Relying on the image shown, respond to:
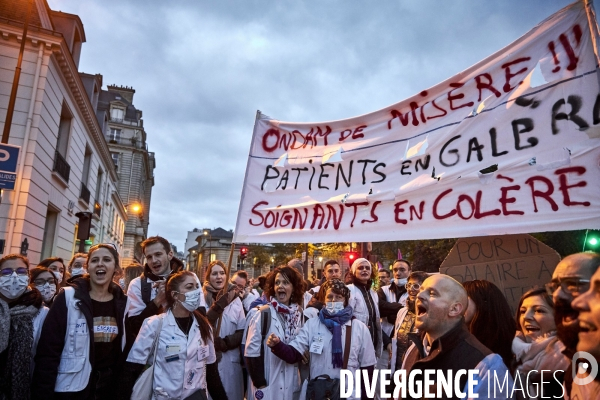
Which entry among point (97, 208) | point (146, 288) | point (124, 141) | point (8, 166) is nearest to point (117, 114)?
point (124, 141)

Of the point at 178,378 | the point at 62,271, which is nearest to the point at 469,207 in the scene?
the point at 178,378

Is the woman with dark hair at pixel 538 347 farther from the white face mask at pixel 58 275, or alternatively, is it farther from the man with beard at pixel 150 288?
the white face mask at pixel 58 275

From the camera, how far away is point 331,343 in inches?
147

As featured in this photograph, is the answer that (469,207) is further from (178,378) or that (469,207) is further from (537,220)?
(178,378)

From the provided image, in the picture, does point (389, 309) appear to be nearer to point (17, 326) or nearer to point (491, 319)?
point (491, 319)

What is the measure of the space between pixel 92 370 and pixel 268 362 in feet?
5.19

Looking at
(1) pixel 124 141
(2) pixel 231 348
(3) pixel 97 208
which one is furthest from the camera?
(1) pixel 124 141

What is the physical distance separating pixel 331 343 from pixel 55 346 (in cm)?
236

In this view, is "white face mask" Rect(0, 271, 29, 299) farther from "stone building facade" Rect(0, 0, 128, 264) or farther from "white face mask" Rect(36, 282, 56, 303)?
"stone building facade" Rect(0, 0, 128, 264)

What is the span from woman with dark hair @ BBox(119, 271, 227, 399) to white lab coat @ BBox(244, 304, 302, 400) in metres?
0.46

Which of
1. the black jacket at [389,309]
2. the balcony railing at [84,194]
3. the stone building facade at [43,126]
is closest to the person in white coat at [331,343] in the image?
the black jacket at [389,309]

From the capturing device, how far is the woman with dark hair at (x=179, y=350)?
10.3 ft

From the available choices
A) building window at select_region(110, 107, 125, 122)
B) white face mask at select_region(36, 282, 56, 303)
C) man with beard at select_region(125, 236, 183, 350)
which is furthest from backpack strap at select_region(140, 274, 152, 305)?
building window at select_region(110, 107, 125, 122)

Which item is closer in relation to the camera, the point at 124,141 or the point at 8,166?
the point at 8,166
